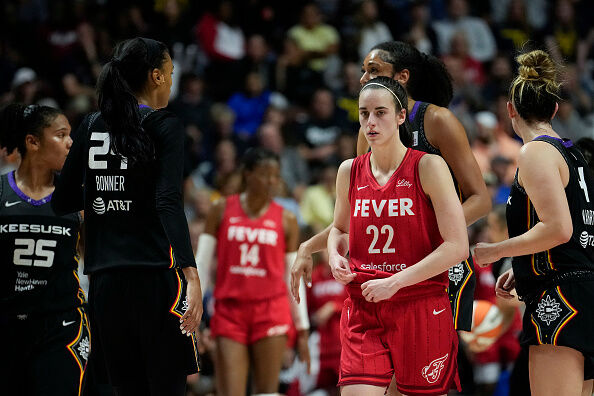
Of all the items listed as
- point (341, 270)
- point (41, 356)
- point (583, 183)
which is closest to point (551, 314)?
point (583, 183)

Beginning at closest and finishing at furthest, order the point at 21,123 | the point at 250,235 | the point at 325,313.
→ 1. the point at 21,123
2. the point at 250,235
3. the point at 325,313

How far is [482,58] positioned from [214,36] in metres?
4.53

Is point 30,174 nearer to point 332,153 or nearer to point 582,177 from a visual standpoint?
point 582,177

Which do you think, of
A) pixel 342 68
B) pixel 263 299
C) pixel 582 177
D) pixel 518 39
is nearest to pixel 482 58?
pixel 518 39

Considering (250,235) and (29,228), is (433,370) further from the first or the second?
(250,235)

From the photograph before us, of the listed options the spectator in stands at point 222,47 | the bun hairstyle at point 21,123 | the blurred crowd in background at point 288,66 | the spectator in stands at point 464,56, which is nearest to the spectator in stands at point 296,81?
the blurred crowd in background at point 288,66

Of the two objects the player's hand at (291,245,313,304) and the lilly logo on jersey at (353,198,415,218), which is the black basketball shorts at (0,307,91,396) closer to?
the player's hand at (291,245,313,304)

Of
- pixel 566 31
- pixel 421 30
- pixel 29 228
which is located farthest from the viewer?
pixel 566 31

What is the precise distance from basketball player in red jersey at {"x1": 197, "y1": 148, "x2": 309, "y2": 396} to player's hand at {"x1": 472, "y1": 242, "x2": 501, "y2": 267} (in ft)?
8.96

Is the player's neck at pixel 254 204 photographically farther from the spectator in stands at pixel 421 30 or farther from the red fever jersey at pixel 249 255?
the spectator in stands at pixel 421 30

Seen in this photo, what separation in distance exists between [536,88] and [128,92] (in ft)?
6.71

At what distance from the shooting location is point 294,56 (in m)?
12.7

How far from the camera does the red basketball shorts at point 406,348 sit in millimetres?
4008

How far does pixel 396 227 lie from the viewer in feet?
13.3
